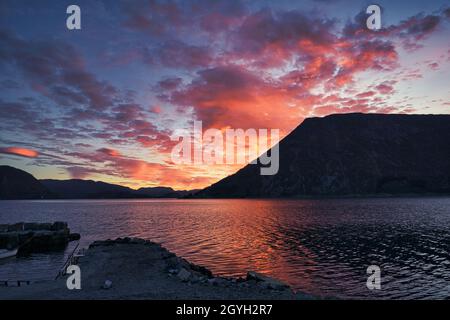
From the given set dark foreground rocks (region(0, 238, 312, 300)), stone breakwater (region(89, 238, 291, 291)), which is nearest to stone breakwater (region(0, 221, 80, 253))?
dark foreground rocks (region(0, 238, 312, 300))

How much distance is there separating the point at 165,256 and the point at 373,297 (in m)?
21.4

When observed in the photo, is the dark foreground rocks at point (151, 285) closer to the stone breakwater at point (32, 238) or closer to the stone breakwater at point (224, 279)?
the stone breakwater at point (224, 279)

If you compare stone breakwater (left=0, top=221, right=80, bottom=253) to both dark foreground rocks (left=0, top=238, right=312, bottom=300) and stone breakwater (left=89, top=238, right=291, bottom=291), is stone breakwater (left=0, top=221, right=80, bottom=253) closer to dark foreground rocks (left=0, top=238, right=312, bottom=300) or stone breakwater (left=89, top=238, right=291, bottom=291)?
dark foreground rocks (left=0, top=238, right=312, bottom=300)

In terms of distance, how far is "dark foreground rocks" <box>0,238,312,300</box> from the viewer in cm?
2111

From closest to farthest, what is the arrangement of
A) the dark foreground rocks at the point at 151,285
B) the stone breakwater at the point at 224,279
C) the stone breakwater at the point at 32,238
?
the dark foreground rocks at the point at 151,285 → the stone breakwater at the point at 224,279 → the stone breakwater at the point at 32,238

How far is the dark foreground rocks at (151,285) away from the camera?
21109 mm

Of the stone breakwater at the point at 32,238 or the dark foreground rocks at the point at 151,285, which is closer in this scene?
the dark foreground rocks at the point at 151,285

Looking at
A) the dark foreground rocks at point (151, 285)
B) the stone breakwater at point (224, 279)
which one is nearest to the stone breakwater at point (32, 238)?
the dark foreground rocks at point (151, 285)

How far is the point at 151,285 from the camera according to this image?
24.5 meters

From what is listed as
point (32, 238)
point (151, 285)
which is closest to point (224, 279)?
point (151, 285)

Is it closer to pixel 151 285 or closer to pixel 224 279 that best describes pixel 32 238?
pixel 151 285

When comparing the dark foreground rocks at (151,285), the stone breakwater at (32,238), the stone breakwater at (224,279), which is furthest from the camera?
the stone breakwater at (32,238)

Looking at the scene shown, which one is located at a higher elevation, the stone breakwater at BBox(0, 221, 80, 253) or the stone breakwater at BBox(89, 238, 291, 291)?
the stone breakwater at BBox(89, 238, 291, 291)
